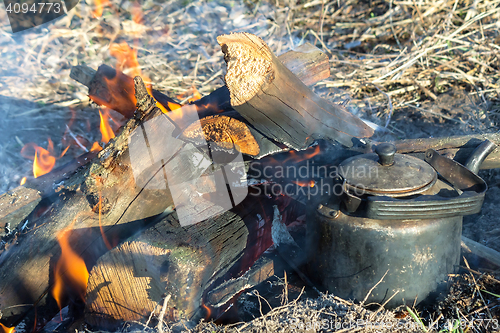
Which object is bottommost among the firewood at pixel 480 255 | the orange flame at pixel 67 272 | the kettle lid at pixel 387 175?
the firewood at pixel 480 255

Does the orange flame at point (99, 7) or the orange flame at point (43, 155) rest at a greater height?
the orange flame at point (99, 7)

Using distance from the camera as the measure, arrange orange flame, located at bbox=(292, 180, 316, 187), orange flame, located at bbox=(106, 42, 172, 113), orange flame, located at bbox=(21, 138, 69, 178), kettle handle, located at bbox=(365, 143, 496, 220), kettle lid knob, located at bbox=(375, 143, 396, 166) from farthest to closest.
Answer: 1. orange flame, located at bbox=(106, 42, 172, 113)
2. orange flame, located at bbox=(21, 138, 69, 178)
3. orange flame, located at bbox=(292, 180, 316, 187)
4. kettle lid knob, located at bbox=(375, 143, 396, 166)
5. kettle handle, located at bbox=(365, 143, 496, 220)

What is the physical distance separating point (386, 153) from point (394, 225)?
0.39 meters

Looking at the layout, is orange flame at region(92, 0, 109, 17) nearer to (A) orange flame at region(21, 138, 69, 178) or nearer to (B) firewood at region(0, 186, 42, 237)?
(A) orange flame at region(21, 138, 69, 178)

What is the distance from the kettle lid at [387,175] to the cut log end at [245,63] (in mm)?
723

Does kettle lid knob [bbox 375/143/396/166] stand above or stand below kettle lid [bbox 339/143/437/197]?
above

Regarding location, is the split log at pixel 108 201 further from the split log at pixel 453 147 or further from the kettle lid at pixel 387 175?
the split log at pixel 453 147

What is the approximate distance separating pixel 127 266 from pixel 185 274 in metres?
0.38

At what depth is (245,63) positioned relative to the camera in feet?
6.77

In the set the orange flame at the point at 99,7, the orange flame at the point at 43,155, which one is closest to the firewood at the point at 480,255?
the orange flame at the point at 43,155

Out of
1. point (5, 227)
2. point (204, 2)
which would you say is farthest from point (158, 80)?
point (5, 227)

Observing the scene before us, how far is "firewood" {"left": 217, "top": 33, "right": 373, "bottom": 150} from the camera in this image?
6.77 feet

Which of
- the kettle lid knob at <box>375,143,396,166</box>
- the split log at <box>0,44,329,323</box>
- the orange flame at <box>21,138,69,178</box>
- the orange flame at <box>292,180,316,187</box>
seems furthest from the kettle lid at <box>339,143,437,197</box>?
the orange flame at <box>21,138,69,178</box>

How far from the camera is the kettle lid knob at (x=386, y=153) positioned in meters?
2.02
